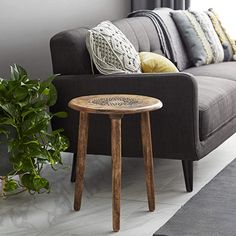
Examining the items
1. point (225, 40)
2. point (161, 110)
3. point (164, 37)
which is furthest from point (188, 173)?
point (225, 40)

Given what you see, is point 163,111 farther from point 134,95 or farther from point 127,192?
point 127,192

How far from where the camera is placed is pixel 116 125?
2.63 meters

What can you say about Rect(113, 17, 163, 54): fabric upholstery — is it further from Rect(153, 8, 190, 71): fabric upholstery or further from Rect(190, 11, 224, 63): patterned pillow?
Rect(190, 11, 224, 63): patterned pillow

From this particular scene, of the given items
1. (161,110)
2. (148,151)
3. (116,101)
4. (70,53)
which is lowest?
(148,151)

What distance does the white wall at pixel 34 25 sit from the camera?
355cm

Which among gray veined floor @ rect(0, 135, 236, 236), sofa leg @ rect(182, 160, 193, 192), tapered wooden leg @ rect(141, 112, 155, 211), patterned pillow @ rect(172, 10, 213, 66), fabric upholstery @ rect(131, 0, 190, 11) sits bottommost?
gray veined floor @ rect(0, 135, 236, 236)

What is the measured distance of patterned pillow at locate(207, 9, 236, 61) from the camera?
440 centimetres

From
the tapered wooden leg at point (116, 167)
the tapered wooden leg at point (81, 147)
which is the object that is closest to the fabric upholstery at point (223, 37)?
the tapered wooden leg at point (81, 147)

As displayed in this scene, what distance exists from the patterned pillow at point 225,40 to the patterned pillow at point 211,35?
0.05m

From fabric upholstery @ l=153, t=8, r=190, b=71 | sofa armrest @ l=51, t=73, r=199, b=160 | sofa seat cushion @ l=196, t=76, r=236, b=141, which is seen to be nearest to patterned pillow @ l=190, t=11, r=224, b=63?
fabric upholstery @ l=153, t=8, r=190, b=71

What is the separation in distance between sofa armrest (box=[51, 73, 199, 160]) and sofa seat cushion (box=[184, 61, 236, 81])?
88 centimetres

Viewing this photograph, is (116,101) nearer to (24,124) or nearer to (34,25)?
(24,124)

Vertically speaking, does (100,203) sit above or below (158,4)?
below

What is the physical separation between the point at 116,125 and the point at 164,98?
44 centimetres
